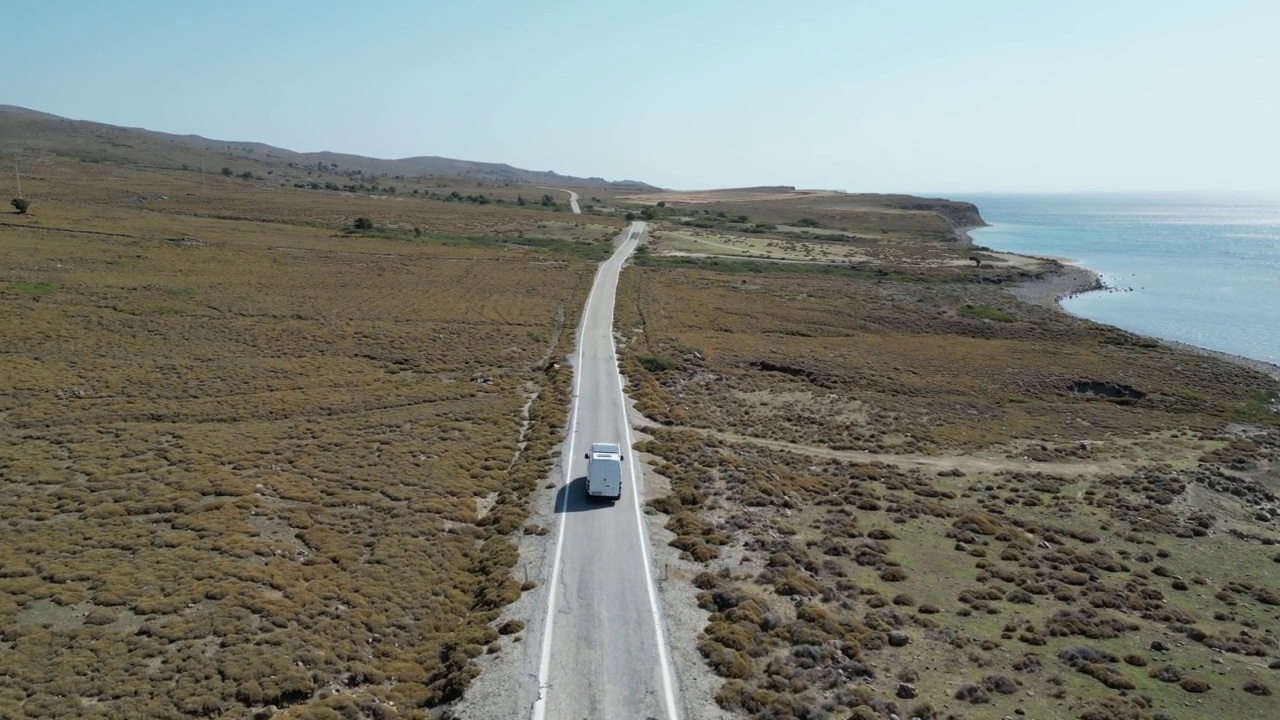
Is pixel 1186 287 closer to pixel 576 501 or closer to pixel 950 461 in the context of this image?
pixel 950 461

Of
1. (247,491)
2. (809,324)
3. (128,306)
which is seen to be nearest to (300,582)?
(247,491)

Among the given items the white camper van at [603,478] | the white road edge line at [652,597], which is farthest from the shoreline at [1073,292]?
the white camper van at [603,478]

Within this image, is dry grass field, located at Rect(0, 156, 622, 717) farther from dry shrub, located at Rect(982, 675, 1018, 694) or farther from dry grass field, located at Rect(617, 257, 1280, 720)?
dry shrub, located at Rect(982, 675, 1018, 694)

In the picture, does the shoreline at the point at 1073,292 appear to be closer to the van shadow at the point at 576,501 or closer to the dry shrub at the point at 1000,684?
the dry shrub at the point at 1000,684

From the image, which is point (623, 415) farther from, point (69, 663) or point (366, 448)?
point (69, 663)

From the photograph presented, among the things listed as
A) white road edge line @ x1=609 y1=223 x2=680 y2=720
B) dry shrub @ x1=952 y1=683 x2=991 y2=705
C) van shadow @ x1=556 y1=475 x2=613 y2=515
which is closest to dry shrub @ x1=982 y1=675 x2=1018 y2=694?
dry shrub @ x1=952 y1=683 x2=991 y2=705

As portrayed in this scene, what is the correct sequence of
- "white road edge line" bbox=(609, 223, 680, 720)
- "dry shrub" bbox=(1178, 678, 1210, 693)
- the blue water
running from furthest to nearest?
the blue water < "dry shrub" bbox=(1178, 678, 1210, 693) < "white road edge line" bbox=(609, 223, 680, 720)
